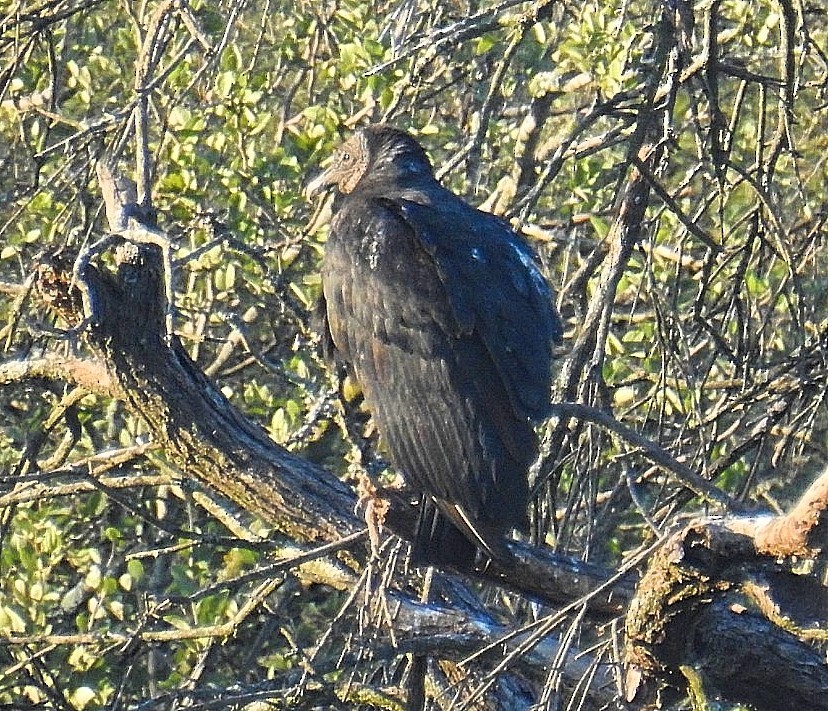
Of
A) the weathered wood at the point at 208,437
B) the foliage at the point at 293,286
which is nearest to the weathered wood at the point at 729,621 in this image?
the weathered wood at the point at 208,437

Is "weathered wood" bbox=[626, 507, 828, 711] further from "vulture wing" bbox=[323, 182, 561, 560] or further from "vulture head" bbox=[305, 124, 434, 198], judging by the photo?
"vulture head" bbox=[305, 124, 434, 198]

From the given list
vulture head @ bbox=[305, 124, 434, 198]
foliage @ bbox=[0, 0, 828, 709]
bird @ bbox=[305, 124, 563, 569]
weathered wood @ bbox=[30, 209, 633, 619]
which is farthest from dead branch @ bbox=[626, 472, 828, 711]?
vulture head @ bbox=[305, 124, 434, 198]

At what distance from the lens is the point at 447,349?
10.5 feet

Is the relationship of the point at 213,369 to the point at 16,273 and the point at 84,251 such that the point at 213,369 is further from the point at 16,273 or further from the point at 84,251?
the point at 84,251

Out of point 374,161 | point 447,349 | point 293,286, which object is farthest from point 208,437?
point 293,286

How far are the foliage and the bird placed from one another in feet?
0.43

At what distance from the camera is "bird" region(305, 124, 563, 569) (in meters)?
3.07

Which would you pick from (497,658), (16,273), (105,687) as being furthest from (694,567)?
(16,273)

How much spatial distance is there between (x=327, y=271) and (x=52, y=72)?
772 mm

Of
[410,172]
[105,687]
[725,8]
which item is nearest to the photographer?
[410,172]

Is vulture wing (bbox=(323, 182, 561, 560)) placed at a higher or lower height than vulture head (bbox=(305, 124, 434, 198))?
lower

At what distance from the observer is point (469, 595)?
134 inches

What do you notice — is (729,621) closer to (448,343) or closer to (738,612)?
(738,612)

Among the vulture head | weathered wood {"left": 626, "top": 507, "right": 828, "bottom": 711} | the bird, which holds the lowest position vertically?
weathered wood {"left": 626, "top": 507, "right": 828, "bottom": 711}
